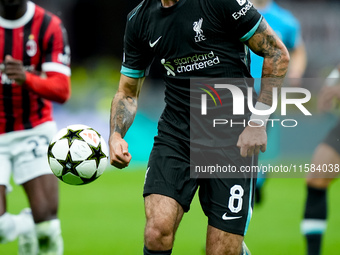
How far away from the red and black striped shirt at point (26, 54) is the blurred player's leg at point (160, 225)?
195 centimetres

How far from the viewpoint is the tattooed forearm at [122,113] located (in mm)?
4918

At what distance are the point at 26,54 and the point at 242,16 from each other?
2.29 meters

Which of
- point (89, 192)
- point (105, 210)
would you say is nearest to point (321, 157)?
point (105, 210)

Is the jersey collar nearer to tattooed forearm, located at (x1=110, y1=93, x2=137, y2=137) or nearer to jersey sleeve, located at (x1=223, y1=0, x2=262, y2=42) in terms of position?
tattooed forearm, located at (x1=110, y1=93, x2=137, y2=137)

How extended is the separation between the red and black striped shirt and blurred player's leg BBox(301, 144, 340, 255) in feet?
7.89

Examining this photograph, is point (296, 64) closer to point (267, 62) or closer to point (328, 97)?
point (328, 97)

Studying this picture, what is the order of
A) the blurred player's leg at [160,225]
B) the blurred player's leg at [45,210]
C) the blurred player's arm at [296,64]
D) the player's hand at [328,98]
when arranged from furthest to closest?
the blurred player's arm at [296,64]
the blurred player's leg at [45,210]
the player's hand at [328,98]
the blurred player's leg at [160,225]

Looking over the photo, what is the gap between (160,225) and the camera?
441 centimetres

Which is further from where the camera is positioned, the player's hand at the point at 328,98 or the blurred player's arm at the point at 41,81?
the blurred player's arm at the point at 41,81

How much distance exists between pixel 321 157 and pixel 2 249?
3.72m

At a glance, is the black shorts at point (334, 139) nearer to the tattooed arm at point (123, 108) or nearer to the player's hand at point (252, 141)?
the player's hand at point (252, 141)

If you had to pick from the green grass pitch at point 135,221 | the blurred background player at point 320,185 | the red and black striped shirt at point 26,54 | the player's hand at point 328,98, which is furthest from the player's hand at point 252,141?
the green grass pitch at point 135,221

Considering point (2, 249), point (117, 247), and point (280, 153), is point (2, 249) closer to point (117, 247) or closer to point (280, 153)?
point (117, 247)

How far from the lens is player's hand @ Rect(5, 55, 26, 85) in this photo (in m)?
5.62
